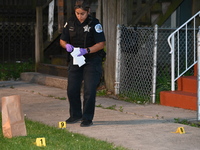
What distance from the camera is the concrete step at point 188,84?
10.2 m

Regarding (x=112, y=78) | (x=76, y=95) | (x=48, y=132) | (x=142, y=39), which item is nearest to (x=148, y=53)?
(x=142, y=39)

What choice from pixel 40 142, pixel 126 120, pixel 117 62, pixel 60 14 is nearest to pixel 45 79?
pixel 60 14

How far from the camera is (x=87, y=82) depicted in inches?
311

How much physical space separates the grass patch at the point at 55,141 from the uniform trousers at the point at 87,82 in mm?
575

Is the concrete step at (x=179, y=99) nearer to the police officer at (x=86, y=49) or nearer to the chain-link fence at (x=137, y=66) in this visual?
the chain-link fence at (x=137, y=66)

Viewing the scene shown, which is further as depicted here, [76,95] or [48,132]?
[76,95]

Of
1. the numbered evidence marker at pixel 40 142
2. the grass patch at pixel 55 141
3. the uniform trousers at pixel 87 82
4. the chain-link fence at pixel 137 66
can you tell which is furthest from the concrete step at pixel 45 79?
the numbered evidence marker at pixel 40 142

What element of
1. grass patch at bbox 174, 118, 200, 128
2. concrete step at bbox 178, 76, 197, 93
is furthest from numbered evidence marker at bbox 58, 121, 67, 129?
concrete step at bbox 178, 76, 197, 93

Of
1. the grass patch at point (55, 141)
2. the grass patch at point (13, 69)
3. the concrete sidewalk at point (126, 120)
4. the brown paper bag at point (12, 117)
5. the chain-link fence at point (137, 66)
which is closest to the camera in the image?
the grass patch at point (55, 141)

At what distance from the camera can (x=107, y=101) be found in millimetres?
10609

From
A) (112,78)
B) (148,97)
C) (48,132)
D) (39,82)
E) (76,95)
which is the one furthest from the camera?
(39,82)

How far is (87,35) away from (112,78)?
3678mm

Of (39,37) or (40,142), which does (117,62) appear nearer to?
(39,37)

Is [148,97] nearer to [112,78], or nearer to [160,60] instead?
[112,78]
